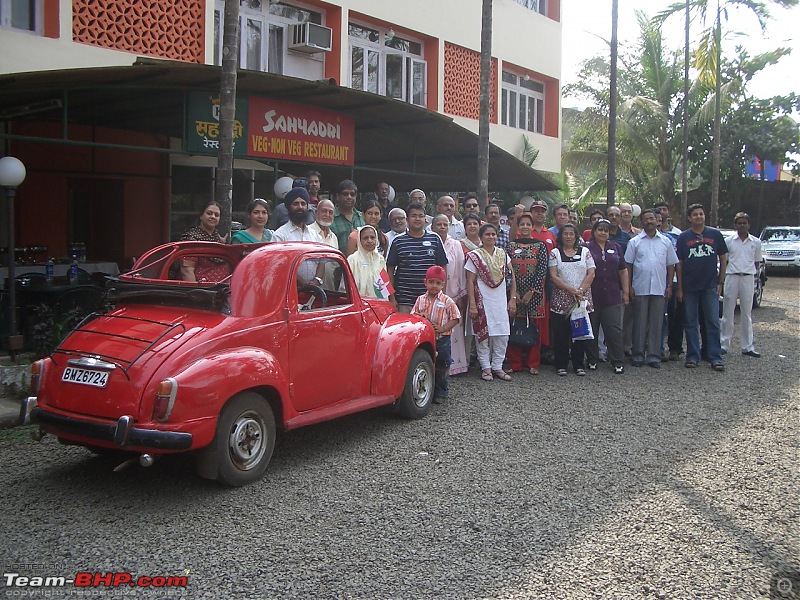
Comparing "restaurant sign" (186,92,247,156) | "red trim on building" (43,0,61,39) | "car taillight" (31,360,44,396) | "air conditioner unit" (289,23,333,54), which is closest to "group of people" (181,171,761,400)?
"restaurant sign" (186,92,247,156)

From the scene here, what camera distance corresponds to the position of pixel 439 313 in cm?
803

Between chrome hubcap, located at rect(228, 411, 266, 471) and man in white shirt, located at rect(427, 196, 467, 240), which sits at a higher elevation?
man in white shirt, located at rect(427, 196, 467, 240)

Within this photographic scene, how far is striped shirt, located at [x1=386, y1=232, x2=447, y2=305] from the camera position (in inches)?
341

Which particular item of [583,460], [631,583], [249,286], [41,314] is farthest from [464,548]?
[41,314]

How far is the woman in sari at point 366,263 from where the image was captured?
8.09 metres

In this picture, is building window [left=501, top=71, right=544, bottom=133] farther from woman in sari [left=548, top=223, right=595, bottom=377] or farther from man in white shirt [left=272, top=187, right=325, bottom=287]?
man in white shirt [left=272, top=187, right=325, bottom=287]

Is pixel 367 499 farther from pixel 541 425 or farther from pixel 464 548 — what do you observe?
pixel 541 425

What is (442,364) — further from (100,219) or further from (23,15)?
(100,219)

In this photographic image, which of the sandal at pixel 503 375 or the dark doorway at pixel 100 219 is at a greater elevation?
the dark doorway at pixel 100 219

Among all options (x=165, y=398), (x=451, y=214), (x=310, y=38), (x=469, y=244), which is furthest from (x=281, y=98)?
(x=165, y=398)

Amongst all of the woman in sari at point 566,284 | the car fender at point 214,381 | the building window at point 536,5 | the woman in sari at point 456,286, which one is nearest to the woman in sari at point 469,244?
the woman in sari at point 456,286

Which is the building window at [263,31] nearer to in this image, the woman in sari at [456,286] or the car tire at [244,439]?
the woman in sari at [456,286]

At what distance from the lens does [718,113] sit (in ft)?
83.8

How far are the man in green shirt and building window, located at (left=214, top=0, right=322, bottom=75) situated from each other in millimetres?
6059
